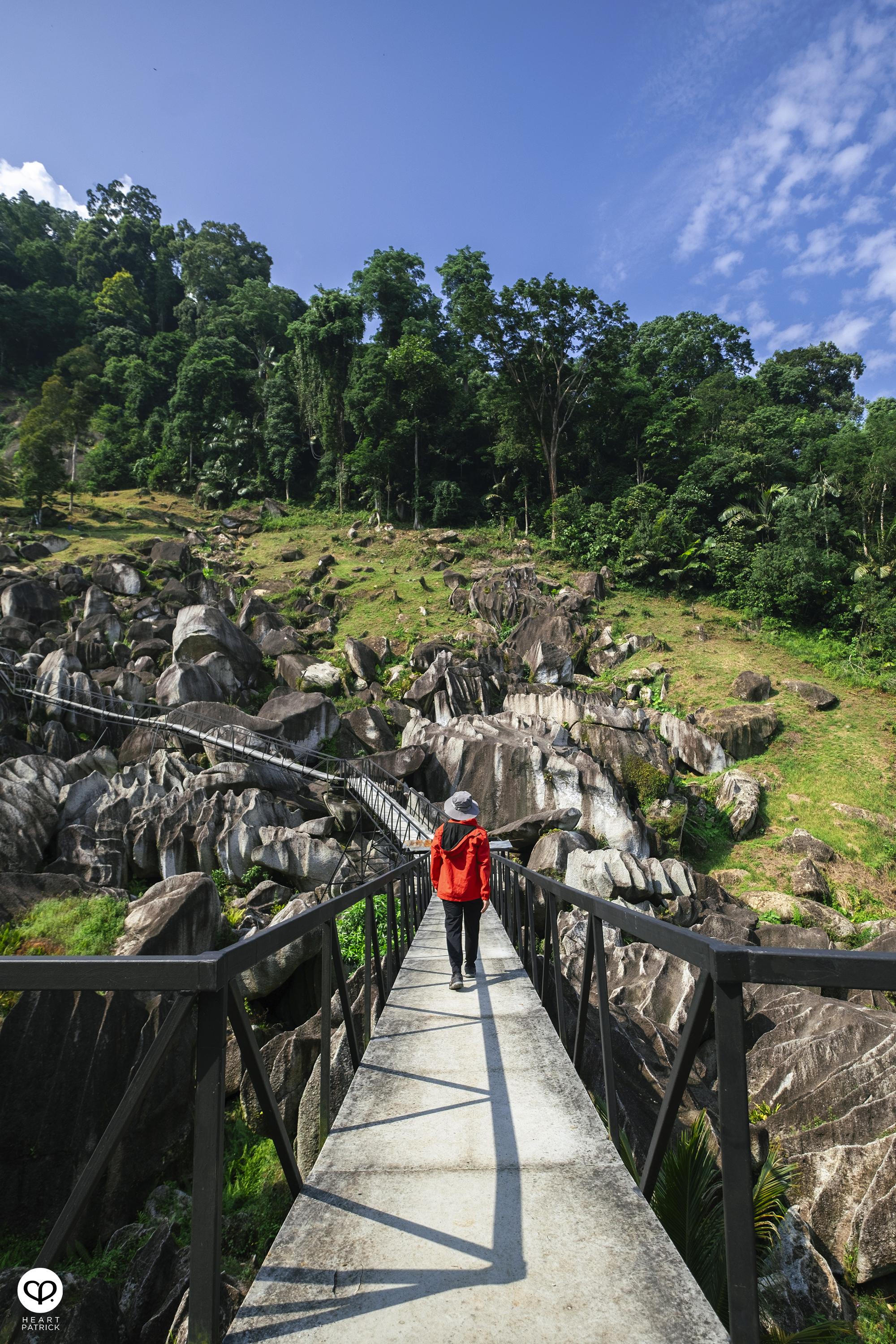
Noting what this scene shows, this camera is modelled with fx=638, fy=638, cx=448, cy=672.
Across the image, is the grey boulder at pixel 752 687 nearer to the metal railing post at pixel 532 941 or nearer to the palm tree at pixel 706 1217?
the metal railing post at pixel 532 941

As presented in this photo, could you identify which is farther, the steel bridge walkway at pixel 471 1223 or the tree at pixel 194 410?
the tree at pixel 194 410

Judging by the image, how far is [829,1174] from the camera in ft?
11.9

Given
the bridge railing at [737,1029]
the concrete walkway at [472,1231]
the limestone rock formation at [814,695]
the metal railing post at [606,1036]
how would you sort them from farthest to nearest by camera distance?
the limestone rock formation at [814,695]
the metal railing post at [606,1036]
the concrete walkway at [472,1231]
the bridge railing at [737,1029]

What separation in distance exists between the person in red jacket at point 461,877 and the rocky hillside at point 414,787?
116cm

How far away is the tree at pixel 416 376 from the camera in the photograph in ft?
127

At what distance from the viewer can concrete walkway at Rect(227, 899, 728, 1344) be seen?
1660mm

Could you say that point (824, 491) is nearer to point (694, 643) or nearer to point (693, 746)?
point (694, 643)

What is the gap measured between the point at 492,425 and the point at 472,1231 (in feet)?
143

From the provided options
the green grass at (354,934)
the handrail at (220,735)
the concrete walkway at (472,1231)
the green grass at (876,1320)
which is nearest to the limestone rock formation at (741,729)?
the handrail at (220,735)

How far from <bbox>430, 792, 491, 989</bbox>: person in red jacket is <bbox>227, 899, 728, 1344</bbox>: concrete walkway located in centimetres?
131

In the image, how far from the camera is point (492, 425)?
41656mm

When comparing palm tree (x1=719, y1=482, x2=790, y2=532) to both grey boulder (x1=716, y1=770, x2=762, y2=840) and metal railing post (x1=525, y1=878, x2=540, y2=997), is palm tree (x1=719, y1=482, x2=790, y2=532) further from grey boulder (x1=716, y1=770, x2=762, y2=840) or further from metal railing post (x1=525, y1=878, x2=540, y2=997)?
metal railing post (x1=525, y1=878, x2=540, y2=997)

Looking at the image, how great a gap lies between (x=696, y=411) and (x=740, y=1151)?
1591 inches

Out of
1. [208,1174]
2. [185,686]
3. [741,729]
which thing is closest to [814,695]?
[741,729]
